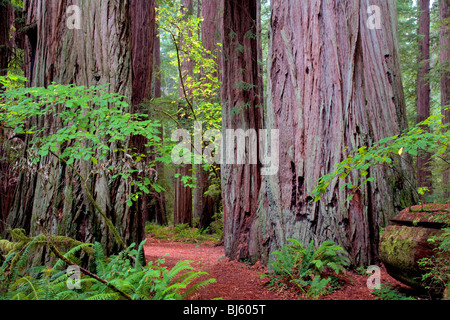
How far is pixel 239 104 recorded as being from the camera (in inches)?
300

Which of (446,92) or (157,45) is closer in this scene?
(446,92)

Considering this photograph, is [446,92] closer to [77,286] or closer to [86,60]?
[86,60]

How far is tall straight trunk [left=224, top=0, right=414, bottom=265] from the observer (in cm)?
476

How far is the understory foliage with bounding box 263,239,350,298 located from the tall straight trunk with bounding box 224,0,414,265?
0.32 metres

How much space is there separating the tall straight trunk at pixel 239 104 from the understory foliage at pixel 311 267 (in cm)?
240

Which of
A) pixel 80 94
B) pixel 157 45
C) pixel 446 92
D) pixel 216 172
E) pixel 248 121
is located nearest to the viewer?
pixel 80 94

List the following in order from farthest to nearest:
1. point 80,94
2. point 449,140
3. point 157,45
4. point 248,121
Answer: point 157,45 → point 248,121 → point 80,94 → point 449,140

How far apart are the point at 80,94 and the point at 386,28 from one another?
4.87 meters

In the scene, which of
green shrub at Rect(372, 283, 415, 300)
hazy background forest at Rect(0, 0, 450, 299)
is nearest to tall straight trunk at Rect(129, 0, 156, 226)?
hazy background forest at Rect(0, 0, 450, 299)

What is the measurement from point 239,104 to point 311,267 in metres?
4.31

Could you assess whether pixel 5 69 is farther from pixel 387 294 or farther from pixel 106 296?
pixel 387 294

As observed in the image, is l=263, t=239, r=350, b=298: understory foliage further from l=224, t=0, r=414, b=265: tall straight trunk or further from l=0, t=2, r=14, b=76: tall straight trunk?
l=0, t=2, r=14, b=76: tall straight trunk

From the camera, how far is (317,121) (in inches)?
199
